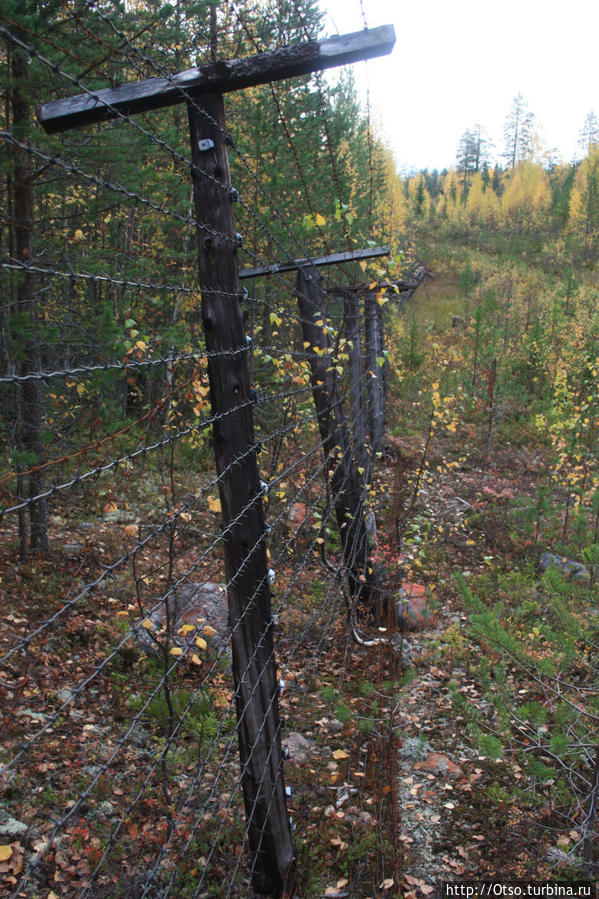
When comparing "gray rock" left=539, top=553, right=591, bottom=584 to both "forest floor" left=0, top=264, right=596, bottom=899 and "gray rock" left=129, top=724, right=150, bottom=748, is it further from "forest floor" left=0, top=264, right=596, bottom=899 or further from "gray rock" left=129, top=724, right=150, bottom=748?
"gray rock" left=129, top=724, right=150, bottom=748

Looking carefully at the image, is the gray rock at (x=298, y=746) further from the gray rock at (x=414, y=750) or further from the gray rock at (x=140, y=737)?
the gray rock at (x=140, y=737)

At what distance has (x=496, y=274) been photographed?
37750 millimetres

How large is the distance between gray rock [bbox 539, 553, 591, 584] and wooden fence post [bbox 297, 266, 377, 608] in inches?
152

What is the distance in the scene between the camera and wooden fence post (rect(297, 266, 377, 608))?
5.14 metres

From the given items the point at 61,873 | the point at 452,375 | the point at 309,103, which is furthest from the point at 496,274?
the point at 61,873

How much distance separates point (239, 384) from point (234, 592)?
2.88 feet

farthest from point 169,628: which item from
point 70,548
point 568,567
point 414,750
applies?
point 568,567

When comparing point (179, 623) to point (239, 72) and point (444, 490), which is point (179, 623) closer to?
point (239, 72)

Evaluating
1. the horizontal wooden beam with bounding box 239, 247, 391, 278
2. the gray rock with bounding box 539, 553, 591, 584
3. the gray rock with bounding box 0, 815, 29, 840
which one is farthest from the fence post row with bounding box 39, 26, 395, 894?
the gray rock with bounding box 539, 553, 591, 584

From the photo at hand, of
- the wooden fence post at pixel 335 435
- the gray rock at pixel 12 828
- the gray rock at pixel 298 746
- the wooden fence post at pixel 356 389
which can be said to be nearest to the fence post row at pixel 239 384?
the gray rock at pixel 298 746

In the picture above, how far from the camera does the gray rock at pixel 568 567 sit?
805cm

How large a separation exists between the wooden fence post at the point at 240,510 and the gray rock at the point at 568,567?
6703mm

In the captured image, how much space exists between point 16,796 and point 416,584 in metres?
5.45

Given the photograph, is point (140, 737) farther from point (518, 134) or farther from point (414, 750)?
point (518, 134)
